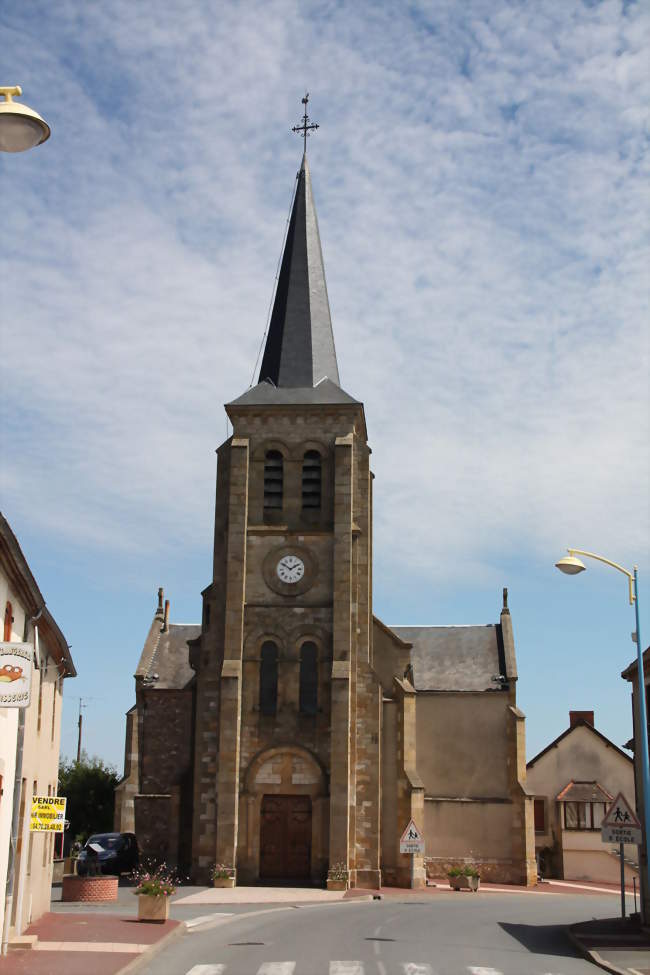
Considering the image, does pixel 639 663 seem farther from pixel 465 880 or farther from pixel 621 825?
pixel 465 880

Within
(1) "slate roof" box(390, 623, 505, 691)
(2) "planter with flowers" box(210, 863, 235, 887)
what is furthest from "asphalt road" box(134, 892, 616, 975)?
(1) "slate roof" box(390, 623, 505, 691)

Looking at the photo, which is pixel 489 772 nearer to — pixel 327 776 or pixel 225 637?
pixel 327 776

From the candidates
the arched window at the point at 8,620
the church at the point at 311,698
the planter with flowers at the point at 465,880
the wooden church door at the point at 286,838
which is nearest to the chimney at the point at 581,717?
the church at the point at 311,698

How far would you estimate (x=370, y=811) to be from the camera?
3438 cm

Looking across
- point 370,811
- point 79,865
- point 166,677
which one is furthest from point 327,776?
point 166,677

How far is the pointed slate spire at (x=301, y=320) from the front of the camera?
38.8 meters

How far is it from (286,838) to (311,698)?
4.26 metres

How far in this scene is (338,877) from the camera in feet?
108

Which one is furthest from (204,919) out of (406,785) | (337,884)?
(406,785)

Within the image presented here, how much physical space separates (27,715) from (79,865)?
1659 centimetres

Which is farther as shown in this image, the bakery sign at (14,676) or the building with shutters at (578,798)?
the building with shutters at (578,798)

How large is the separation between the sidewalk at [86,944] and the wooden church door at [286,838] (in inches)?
454

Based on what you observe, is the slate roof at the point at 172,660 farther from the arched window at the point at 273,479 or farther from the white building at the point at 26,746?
the white building at the point at 26,746

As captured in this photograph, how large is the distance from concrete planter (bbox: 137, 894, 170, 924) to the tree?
129ft
